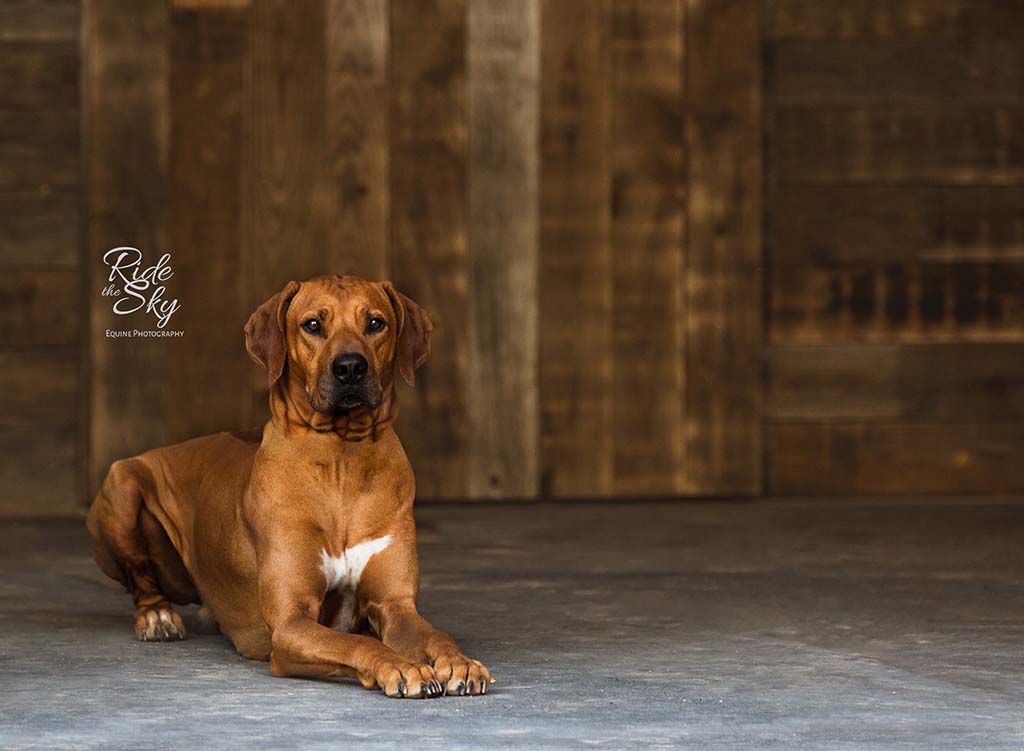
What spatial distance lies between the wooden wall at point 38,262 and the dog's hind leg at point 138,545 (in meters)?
2.55

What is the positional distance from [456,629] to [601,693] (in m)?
0.93

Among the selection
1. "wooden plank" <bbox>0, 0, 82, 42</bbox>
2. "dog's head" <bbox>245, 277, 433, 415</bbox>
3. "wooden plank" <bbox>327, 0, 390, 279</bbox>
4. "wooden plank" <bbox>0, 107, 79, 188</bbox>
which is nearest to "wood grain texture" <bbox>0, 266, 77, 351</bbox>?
"wooden plank" <bbox>0, 107, 79, 188</bbox>

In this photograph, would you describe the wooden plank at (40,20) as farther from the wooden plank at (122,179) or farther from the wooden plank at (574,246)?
the wooden plank at (574,246)

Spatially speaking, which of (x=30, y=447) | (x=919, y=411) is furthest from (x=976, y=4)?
(x=30, y=447)

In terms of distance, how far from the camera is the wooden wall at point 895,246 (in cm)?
759

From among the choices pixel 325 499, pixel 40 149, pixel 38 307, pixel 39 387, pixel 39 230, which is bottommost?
pixel 325 499

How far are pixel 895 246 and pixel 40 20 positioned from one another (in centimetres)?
340

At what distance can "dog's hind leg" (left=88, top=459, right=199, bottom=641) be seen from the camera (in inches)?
186

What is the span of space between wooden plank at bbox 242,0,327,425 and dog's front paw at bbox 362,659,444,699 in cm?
362

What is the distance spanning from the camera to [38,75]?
7.22m

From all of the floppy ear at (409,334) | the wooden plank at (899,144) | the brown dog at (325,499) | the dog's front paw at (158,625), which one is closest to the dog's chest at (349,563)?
the brown dog at (325,499)

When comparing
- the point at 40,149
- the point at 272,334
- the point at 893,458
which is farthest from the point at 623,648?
the point at 40,149

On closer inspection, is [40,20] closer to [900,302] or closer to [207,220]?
[207,220]

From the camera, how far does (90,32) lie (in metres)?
7.26
